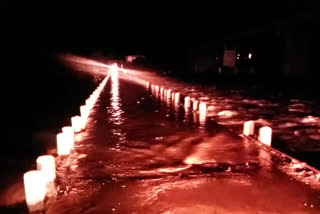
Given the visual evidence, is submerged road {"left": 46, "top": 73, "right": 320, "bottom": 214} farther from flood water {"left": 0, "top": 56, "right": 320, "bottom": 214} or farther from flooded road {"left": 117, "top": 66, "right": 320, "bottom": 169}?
flooded road {"left": 117, "top": 66, "right": 320, "bottom": 169}

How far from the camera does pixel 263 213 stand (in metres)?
4.41

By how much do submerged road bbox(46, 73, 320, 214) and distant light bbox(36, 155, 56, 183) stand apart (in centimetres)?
21

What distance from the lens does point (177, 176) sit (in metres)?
5.70

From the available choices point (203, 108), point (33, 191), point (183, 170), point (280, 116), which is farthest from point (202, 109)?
point (33, 191)

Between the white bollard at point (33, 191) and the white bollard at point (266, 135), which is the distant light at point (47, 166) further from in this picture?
the white bollard at point (266, 135)

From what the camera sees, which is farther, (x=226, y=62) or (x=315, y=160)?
(x=226, y=62)

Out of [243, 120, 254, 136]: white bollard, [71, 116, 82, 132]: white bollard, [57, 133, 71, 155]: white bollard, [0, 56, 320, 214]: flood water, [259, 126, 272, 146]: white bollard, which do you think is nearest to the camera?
[0, 56, 320, 214]: flood water

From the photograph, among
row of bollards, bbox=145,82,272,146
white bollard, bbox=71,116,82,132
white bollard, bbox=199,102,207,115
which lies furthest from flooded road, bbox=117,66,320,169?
white bollard, bbox=71,116,82,132

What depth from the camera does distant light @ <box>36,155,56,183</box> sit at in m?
5.40

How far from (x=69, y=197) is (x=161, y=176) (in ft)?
5.35

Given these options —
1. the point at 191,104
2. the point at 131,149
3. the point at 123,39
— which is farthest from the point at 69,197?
the point at 123,39

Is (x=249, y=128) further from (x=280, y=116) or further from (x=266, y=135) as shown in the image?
(x=280, y=116)

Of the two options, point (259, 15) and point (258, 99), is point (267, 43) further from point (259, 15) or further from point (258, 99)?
point (258, 99)

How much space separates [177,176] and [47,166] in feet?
7.40
